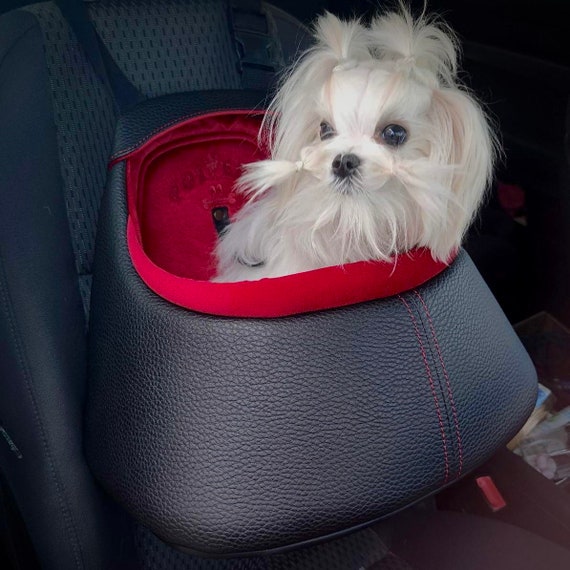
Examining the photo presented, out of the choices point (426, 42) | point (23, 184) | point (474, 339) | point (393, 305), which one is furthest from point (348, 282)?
point (23, 184)

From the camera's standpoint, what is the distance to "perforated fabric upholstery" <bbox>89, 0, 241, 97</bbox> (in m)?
1.15

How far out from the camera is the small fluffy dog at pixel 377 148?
2.81 ft

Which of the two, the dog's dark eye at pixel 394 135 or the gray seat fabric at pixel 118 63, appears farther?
the gray seat fabric at pixel 118 63

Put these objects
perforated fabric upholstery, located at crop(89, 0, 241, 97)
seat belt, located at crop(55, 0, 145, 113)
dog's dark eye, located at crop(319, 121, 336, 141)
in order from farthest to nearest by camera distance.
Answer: perforated fabric upholstery, located at crop(89, 0, 241, 97) < seat belt, located at crop(55, 0, 145, 113) < dog's dark eye, located at crop(319, 121, 336, 141)

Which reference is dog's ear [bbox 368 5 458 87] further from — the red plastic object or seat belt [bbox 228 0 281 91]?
the red plastic object

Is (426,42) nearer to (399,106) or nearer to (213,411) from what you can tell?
(399,106)

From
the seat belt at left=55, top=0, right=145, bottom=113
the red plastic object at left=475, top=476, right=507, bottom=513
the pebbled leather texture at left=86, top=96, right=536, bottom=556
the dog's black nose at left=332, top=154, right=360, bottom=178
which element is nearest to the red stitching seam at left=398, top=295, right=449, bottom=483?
the pebbled leather texture at left=86, top=96, right=536, bottom=556

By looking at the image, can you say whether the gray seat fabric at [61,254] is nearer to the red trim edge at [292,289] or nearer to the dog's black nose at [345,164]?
the red trim edge at [292,289]

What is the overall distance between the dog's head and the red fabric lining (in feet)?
0.17

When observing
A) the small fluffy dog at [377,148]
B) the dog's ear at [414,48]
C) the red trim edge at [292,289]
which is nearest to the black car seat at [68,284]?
Result: the red trim edge at [292,289]

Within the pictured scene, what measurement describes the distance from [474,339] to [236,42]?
0.70 meters

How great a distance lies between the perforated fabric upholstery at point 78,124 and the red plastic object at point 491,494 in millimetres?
770

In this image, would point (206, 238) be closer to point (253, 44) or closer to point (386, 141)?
point (253, 44)

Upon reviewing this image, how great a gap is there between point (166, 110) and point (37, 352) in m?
0.45
